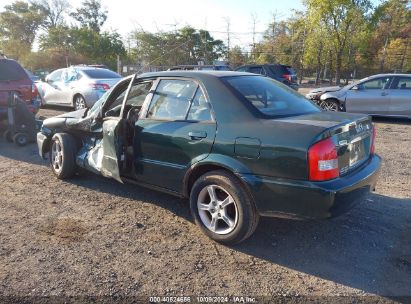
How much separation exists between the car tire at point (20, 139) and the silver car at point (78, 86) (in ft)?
11.5

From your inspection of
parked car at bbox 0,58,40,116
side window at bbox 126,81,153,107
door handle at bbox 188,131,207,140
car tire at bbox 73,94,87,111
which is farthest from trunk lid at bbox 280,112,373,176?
car tire at bbox 73,94,87,111

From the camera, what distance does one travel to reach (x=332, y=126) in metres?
3.32

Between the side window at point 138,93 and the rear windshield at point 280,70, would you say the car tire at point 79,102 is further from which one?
the rear windshield at point 280,70

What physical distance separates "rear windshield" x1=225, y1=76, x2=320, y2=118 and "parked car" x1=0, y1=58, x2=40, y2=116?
22.2 ft

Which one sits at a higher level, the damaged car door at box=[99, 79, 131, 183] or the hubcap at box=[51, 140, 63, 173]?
the damaged car door at box=[99, 79, 131, 183]

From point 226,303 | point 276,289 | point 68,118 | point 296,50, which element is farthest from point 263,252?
point 296,50

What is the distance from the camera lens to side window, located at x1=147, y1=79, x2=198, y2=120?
13.4 ft

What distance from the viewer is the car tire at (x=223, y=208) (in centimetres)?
352

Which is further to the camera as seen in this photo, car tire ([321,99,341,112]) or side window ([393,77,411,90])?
car tire ([321,99,341,112])

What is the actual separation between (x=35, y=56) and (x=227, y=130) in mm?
45601

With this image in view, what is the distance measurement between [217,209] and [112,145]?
1496 millimetres

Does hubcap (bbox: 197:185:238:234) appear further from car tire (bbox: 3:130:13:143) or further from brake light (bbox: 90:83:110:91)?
brake light (bbox: 90:83:110:91)

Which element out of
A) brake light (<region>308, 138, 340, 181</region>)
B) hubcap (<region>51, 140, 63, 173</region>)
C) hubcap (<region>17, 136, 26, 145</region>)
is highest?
brake light (<region>308, 138, 340, 181</region>)

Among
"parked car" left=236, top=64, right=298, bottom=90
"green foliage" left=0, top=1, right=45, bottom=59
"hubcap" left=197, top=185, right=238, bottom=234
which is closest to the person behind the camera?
"hubcap" left=197, top=185, right=238, bottom=234
